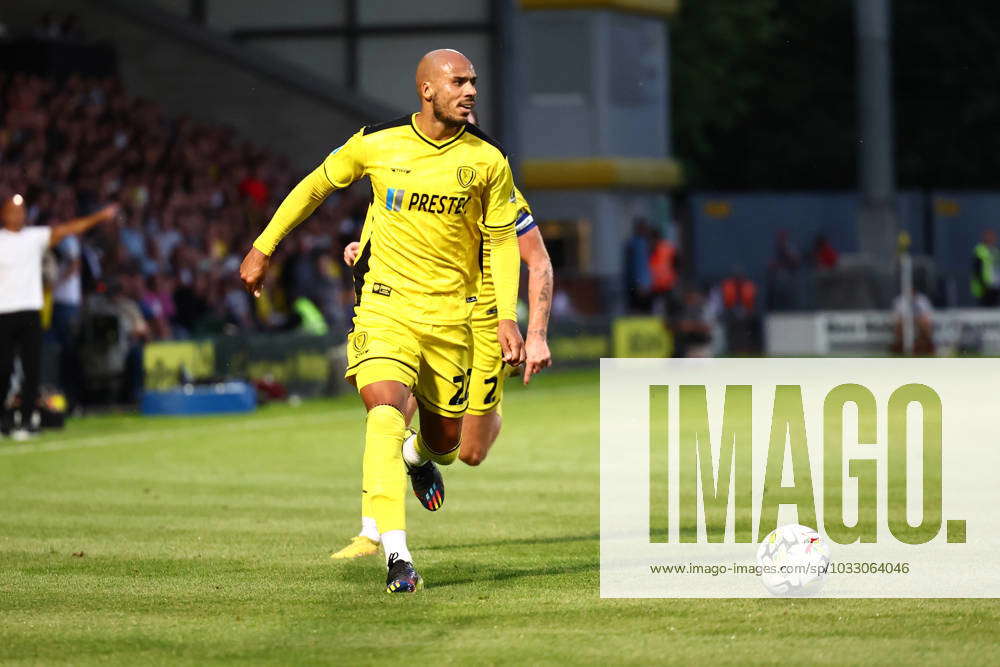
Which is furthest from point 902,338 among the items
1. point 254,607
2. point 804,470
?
point 254,607

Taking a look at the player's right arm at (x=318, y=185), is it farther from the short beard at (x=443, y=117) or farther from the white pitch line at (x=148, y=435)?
the white pitch line at (x=148, y=435)

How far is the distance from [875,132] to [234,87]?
40.7 ft

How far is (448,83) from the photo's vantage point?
9531 millimetres

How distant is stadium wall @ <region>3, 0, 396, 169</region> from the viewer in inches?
1518

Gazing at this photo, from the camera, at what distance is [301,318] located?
1079 inches

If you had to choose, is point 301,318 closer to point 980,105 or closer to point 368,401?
point 368,401

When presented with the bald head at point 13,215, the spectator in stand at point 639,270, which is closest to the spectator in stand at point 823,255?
the spectator in stand at point 639,270

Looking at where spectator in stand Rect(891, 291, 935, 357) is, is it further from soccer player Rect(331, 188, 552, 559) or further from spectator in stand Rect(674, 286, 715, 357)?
soccer player Rect(331, 188, 552, 559)

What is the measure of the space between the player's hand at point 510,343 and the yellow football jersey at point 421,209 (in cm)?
7

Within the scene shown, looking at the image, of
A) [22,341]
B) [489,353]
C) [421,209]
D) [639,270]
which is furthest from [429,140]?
[639,270]

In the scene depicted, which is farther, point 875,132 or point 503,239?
point 875,132

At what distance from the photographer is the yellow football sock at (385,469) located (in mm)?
9219

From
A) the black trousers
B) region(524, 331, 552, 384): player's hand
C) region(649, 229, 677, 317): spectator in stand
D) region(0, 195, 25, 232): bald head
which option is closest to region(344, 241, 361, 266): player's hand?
region(524, 331, 552, 384): player's hand

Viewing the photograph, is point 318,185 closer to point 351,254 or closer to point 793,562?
point 351,254
